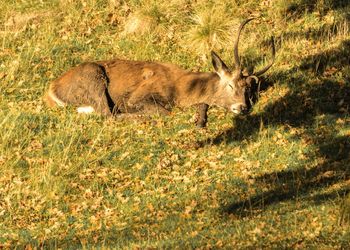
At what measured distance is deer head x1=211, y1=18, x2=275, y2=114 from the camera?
551 inches

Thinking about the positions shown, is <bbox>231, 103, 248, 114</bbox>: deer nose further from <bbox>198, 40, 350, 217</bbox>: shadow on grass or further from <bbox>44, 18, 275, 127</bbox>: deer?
<bbox>44, 18, 275, 127</bbox>: deer

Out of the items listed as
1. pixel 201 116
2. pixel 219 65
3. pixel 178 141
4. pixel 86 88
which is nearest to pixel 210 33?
pixel 219 65

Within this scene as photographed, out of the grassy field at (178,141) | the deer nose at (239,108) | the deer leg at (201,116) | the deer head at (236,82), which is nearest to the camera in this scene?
the grassy field at (178,141)

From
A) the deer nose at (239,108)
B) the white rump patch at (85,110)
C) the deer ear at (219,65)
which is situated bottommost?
the white rump patch at (85,110)

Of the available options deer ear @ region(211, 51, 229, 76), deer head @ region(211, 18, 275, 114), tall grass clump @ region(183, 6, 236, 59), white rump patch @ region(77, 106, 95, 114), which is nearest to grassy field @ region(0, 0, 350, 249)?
tall grass clump @ region(183, 6, 236, 59)

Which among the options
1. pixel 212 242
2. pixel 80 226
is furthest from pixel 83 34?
pixel 212 242

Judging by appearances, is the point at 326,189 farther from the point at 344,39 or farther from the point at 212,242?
the point at 344,39

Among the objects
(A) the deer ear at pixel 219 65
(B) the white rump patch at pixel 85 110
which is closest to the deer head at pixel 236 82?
(A) the deer ear at pixel 219 65

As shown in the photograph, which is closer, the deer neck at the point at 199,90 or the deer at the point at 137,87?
the deer at the point at 137,87

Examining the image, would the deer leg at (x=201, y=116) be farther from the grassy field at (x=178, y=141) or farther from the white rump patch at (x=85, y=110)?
the white rump patch at (x=85, y=110)

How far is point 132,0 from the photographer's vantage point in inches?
717

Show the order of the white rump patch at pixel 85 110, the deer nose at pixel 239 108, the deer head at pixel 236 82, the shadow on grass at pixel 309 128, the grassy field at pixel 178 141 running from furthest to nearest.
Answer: the white rump patch at pixel 85 110 → the deer head at pixel 236 82 → the deer nose at pixel 239 108 → the shadow on grass at pixel 309 128 → the grassy field at pixel 178 141

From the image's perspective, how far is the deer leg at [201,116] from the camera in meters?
13.4

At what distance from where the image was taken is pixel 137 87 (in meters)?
14.8
